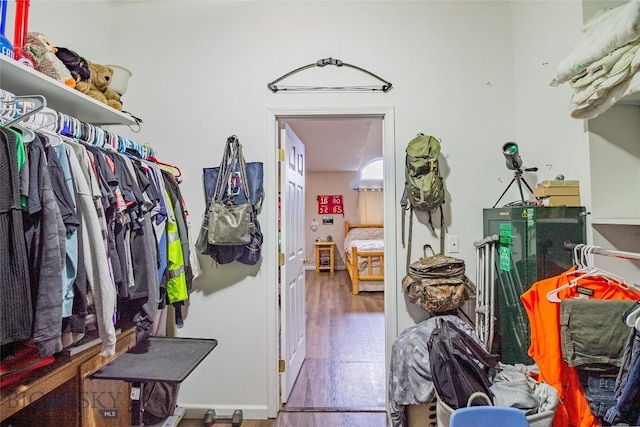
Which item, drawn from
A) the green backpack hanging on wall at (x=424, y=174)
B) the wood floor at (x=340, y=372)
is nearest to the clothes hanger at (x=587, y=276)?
the green backpack hanging on wall at (x=424, y=174)

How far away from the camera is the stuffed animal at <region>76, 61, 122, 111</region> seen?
4.62ft

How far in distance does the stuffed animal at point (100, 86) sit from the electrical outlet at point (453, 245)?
7.14ft

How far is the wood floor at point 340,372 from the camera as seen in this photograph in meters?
2.02

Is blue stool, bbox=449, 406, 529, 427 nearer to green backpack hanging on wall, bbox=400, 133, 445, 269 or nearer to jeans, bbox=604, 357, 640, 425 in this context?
jeans, bbox=604, 357, 640, 425

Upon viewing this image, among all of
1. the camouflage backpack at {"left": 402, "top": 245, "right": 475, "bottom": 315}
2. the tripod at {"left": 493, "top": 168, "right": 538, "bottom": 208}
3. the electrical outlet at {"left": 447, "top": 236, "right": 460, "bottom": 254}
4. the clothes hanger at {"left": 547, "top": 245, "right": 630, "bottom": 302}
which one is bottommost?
the camouflage backpack at {"left": 402, "top": 245, "right": 475, "bottom": 315}

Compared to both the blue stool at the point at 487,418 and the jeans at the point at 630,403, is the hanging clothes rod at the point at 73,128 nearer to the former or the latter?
the blue stool at the point at 487,418

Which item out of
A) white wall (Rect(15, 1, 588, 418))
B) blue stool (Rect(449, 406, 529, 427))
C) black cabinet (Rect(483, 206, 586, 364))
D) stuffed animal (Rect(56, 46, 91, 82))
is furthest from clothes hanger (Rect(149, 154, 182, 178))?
black cabinet (Rect(483, 206, 586, 364))

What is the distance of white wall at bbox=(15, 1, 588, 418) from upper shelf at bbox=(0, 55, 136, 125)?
0.52 metres

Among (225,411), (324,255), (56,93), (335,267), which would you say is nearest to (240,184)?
(56,93)

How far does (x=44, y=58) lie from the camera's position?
3.95ft

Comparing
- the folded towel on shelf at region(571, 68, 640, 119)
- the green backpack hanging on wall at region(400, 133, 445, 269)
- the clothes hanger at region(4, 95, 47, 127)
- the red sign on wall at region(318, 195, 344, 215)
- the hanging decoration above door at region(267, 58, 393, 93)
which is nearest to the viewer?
the clothes hanger at region(4, 95, 47, 127)

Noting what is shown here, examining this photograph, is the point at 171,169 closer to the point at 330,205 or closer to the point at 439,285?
the point at 439,285

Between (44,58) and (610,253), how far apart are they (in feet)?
7.72

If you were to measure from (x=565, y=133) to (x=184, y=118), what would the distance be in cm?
235
